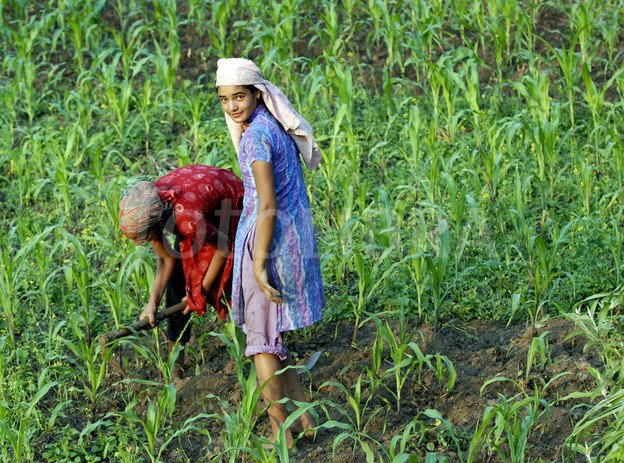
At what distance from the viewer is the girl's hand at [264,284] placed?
13.6 ft

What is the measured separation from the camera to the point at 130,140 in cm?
702

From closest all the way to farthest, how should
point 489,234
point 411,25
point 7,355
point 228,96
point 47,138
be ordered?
1. point 228,96
2. point 7,355
3. point 489,234
4. point 47,138
5. point 411,25

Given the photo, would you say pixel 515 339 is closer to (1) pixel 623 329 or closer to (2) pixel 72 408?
(1) pixel 623 329

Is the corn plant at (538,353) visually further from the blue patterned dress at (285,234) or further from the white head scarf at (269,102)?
the white head scarf at (269,102)

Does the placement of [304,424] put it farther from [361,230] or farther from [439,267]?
[361,230]

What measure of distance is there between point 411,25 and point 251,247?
13.0 ft

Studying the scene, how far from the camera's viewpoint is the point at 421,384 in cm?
474

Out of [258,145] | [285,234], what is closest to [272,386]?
[285,234]

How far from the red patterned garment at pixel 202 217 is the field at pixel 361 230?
0.95 ft

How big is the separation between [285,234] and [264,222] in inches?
6.1

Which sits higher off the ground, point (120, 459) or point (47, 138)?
point (47, 138)

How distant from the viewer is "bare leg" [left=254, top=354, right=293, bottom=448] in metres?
4.26

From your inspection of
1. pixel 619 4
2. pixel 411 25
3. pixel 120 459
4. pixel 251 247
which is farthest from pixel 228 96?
pixel 619 4

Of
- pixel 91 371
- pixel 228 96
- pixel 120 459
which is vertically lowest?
pixel 120 459
